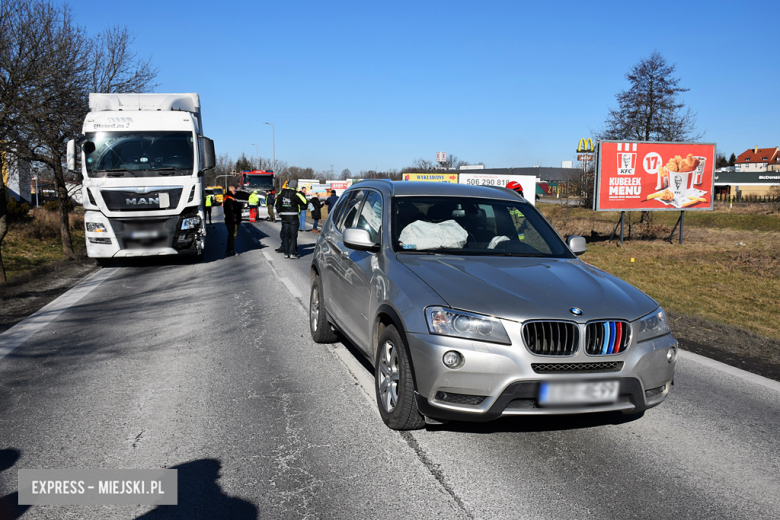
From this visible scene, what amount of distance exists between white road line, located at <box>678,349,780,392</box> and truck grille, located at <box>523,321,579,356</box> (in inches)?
113

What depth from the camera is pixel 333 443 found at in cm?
389

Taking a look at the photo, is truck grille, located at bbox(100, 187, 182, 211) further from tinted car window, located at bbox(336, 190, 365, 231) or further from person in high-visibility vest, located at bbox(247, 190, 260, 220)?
person in high-visibility vest, located at bbox(247, 190, 260, 220)

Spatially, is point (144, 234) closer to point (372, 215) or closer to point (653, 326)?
point (372, 215)

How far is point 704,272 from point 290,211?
9.92 meters

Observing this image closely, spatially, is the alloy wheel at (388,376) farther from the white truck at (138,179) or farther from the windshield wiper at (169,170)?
the windshield wiper at (169,170)

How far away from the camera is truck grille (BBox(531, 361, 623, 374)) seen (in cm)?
341

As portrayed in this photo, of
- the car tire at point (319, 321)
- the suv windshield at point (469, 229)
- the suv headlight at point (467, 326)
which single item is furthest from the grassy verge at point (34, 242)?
the suv headlight at point (467, 326)

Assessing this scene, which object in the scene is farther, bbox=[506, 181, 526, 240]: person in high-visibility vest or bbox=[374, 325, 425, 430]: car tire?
bbox=[506, 181, 526, 240]: person in high-visibility vest

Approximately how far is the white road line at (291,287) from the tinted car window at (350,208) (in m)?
3.61

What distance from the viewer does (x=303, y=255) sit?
633 inches

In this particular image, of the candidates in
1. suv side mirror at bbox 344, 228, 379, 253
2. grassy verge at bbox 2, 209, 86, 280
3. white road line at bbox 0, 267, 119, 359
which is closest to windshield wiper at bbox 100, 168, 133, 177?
white road line at bbox 0, 267, 119, 359

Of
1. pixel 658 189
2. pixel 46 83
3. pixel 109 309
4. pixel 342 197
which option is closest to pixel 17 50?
pixel 46 83

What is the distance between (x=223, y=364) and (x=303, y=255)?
34.1 feet

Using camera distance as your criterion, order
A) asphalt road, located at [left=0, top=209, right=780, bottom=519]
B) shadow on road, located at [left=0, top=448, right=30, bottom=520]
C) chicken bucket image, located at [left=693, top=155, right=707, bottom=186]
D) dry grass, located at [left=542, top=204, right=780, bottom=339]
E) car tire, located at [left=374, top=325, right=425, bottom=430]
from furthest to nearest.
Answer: chicken bucket image, located at [left=693, top=155, right=707, bottom=186], dry grass, located at [left=542, top=204, right=780, bottom=339], car tire, located at [left=374, top=325, right=425, bottom=430], asphalt road, located at [left=0, top=209, right=780, bottom=519], shadow on road, located at [left=0, top=448, right=30, bottom=520]
